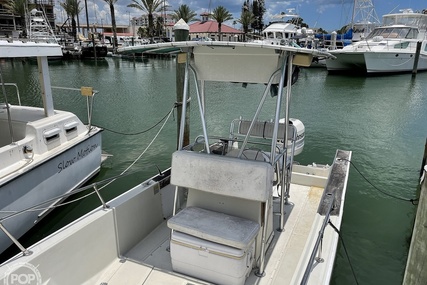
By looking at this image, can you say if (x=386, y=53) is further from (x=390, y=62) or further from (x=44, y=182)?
(x=44, y=182)

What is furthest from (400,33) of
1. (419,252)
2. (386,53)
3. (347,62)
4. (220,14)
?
(419,252)

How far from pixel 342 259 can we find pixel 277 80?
3099 mm

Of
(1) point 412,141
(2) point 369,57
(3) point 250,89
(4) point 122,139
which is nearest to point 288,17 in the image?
(2) point 369,57

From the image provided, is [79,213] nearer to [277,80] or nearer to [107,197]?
[107,197]

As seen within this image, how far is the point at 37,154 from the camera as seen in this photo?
560 cm

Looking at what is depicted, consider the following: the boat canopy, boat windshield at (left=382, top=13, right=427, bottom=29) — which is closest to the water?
the boat canopy

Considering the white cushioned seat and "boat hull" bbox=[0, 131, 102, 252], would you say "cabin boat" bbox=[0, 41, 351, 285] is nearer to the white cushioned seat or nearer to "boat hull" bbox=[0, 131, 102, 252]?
the white cushioned seat

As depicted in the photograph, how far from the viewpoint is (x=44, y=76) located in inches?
242

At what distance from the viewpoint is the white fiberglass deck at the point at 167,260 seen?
354cm

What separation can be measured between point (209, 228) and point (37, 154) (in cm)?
378

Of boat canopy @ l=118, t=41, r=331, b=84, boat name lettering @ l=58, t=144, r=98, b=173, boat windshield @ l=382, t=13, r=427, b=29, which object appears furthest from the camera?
boat windshield @ l=382, t=13, r=427, b=29

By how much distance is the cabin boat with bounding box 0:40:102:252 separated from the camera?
16.2ft

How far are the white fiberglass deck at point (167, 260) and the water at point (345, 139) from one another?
3.22 feet

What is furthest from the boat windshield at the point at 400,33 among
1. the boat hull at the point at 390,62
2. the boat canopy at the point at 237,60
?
the boat canopy at the point at 237,60
